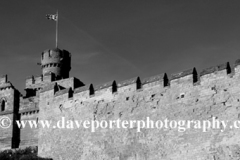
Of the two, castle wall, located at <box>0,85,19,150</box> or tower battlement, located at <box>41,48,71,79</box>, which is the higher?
tower battlement, located at <box>41,48,71,79</box>

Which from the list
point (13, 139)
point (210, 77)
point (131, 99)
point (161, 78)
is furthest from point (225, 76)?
point (13, 139)

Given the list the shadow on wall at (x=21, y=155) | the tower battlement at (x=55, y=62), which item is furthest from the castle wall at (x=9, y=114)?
the tower battlement at (x=55, y=62)

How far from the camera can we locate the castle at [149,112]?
1852cm

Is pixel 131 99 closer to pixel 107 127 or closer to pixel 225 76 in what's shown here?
pixel 107 127

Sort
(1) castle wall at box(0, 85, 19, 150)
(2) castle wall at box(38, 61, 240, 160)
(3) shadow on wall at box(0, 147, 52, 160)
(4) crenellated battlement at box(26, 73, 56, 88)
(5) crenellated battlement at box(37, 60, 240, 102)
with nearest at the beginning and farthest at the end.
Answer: (2) castle wall at box(38, 61, 240, 160), (5) crenellated battlement at box(37, 60, 240, 102), (3) shadow on wall at box(0, 147, 52, 160), (1) castle wall at box(0, 85, 19, 150), (4) crenellated battlement at box(26, 73, 56, 88)

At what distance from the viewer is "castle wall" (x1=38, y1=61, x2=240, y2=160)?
728 inches

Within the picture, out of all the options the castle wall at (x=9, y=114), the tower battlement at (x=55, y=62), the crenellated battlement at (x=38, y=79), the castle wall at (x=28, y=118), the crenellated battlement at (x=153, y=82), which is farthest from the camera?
the tower battlement at (x=55, y=62)

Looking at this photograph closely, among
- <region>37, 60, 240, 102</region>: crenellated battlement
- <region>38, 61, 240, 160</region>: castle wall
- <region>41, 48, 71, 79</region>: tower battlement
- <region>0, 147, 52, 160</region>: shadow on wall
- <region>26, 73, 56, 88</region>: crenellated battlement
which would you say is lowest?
<region>0, 147, 52, 160</region>: shadow on wall

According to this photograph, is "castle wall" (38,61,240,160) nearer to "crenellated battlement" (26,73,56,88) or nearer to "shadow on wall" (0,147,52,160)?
"shadow on wall" (0,147,52,160)

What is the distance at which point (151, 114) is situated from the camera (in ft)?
67.4

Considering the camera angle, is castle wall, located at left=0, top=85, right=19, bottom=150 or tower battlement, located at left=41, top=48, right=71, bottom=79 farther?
tower battlement, located at left=41, top=48, right=71, bottom=79

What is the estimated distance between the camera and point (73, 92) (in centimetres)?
2377

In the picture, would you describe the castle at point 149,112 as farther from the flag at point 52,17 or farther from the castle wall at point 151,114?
the flag at point 52,17

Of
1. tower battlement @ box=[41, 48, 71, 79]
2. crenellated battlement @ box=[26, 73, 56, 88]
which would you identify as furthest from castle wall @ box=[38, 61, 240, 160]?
tower battlement @ box=[41, 48, 71, 79]
